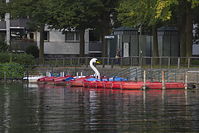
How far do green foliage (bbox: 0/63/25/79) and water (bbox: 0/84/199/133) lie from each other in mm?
20170

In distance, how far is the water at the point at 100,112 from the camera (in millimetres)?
30453

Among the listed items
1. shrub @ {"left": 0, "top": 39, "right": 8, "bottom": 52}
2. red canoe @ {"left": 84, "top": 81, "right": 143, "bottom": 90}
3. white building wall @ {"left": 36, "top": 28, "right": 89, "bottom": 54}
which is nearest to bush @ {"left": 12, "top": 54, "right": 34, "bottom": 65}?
shrub @ {"left": 0, "top": 39, "right": 8, "bottom": 52}

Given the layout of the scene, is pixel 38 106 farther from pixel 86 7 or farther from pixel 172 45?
pixel 86 7

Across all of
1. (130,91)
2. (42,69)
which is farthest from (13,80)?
(130,91)

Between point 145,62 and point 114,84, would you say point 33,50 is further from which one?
point 114,84

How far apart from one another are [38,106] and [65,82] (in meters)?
25.9

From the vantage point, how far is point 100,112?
123 ft

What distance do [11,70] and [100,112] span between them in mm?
38572

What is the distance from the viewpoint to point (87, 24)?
278 feet

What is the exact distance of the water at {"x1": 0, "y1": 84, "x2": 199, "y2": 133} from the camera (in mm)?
30453

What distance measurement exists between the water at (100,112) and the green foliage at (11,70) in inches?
794

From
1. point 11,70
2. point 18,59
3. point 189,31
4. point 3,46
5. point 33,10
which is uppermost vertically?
point 33,10

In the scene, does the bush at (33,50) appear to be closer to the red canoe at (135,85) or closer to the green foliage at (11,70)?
the green foliage at (11,70)

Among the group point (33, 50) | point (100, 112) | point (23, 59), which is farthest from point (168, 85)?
point (33, 50)
